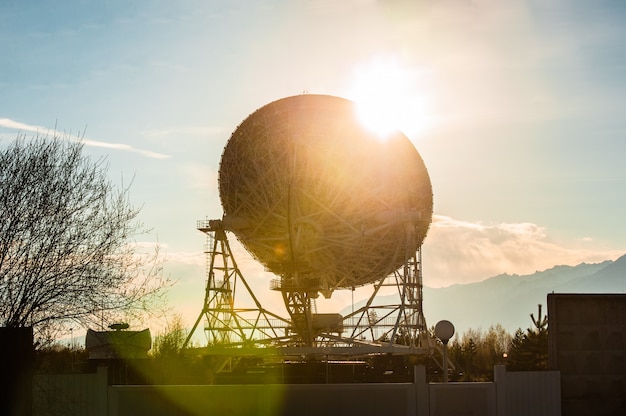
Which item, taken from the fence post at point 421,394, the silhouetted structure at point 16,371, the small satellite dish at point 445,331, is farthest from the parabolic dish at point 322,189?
the silhouetted structure at point 16,371

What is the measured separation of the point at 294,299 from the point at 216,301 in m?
5.52

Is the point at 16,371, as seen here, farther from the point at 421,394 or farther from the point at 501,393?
the point at 501,393

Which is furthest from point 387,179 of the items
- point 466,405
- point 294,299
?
point 466,405

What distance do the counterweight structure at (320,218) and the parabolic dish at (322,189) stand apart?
63mm

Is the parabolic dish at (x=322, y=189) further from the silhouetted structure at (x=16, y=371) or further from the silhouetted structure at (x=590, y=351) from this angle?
the silhouetted structure at (x=16, y=371)

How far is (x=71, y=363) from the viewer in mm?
41469

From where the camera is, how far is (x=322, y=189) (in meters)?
64.6

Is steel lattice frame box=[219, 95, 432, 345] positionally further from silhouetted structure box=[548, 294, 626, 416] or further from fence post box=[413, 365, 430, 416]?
fence post box=[413, 365, 430, 416]

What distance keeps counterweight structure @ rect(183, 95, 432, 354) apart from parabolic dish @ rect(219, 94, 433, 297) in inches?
2.5

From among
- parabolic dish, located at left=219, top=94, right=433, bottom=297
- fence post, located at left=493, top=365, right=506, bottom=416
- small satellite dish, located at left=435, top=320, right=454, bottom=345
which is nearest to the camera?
fence post, located at left=493, top=365, right=506, bottom=416

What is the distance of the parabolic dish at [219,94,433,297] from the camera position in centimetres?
6412

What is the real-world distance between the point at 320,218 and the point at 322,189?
1831mm

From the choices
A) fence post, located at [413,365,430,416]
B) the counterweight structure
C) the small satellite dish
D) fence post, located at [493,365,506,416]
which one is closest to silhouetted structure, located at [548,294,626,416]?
fence post, located at [493,365,506,416]

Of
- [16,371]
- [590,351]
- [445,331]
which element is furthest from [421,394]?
[16,371]
